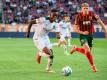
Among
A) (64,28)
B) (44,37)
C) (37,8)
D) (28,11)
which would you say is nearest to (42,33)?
(44,37)

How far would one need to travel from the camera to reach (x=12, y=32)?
48.1 metres

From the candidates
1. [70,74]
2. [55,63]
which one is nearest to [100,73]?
[70,74]

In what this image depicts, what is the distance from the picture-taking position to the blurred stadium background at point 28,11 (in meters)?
48.1

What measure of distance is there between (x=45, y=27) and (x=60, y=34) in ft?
38.9

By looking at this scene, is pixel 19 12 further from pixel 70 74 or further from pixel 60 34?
pixel 70 74

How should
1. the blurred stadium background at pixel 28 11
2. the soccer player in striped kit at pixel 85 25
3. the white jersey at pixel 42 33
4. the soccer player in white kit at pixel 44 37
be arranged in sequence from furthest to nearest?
the blurred stadium background at pixel 28 11 → the soccer player in striped kit at pixel 85 25 → the white jersey at pixel 42 33 → the soccer player in white kit at pixel 44 37

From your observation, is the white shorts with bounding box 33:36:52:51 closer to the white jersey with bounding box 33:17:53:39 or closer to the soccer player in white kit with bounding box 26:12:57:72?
the soccer player in white kit with bounding box 26:12:57:72

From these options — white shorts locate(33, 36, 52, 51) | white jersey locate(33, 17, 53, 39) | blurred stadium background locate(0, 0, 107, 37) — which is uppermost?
white jersey locate(33, 17, 53, 39)

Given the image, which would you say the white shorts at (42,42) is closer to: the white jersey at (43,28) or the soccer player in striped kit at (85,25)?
the white jersey at (43,28)

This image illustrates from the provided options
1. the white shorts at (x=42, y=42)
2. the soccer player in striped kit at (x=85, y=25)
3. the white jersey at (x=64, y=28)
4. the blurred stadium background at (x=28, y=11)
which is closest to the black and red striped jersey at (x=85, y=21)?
the soccer player in striped kit at (x=85, y=25)

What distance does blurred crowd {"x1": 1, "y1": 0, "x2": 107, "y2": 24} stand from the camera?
48.7 metres

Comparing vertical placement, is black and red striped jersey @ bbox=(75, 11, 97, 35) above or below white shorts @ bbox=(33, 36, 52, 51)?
above

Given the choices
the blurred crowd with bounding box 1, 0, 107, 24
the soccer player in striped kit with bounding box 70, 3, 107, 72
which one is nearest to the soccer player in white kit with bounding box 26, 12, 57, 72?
the soccer player in striped kit with bounding box 70, 3, 107, 72

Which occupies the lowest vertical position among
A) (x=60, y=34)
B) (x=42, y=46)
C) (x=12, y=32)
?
(x=12, y=32)
